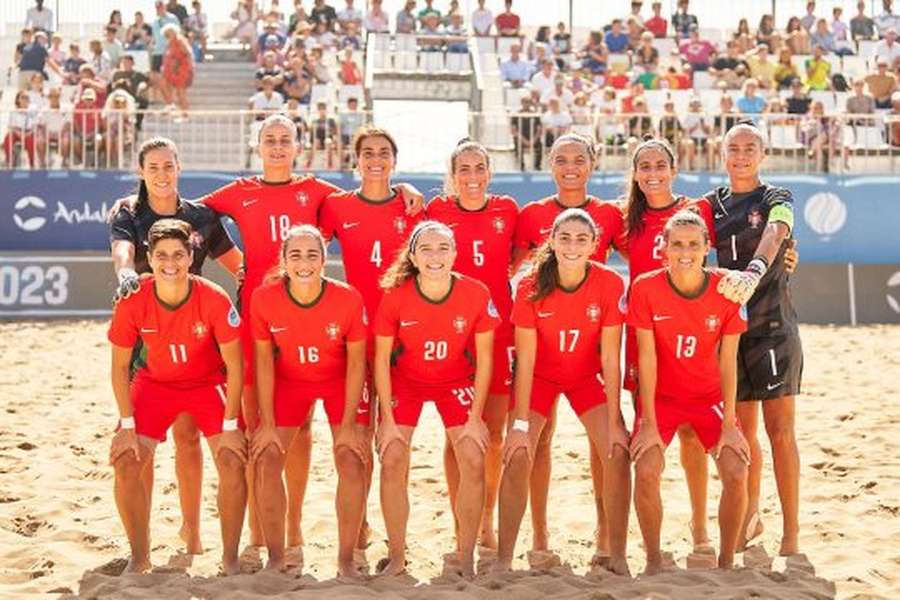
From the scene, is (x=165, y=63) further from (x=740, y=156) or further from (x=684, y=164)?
(x=740, y=156)

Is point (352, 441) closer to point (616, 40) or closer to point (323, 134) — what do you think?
point (323, 134)

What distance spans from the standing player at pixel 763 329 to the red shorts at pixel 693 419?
51 centimetres

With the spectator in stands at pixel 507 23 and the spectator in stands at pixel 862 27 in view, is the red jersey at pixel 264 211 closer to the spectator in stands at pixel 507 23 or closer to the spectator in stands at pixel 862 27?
the spectator in stands at pixel 507 23

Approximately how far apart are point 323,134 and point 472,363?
432 inches

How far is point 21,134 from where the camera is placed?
16719 millimetres

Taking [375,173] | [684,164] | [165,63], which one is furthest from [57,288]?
[375,173]

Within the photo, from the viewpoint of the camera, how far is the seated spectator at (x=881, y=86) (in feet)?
61.7

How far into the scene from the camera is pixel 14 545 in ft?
20.9

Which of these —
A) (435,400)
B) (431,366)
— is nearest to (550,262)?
(431,366)

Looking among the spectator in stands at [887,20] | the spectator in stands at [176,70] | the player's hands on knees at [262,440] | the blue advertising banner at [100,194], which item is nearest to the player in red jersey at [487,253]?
the player's hands on knees at [262,440]

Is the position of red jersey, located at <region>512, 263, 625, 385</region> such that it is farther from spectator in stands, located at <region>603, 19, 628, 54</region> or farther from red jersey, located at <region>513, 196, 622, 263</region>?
spectator in stands, located at <region>603, 19, 628, 54</region>

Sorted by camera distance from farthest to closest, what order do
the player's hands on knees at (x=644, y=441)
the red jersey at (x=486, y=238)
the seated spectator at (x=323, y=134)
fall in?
1. the seated spectator at (x=323, y=134)
2. the red jersey at (x=486, y=238)
3. the player's hands on knees at (x=644, y=441)

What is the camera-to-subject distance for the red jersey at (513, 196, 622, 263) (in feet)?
21.5

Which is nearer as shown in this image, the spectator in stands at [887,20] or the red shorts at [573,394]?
the red shorts at [573,394]
